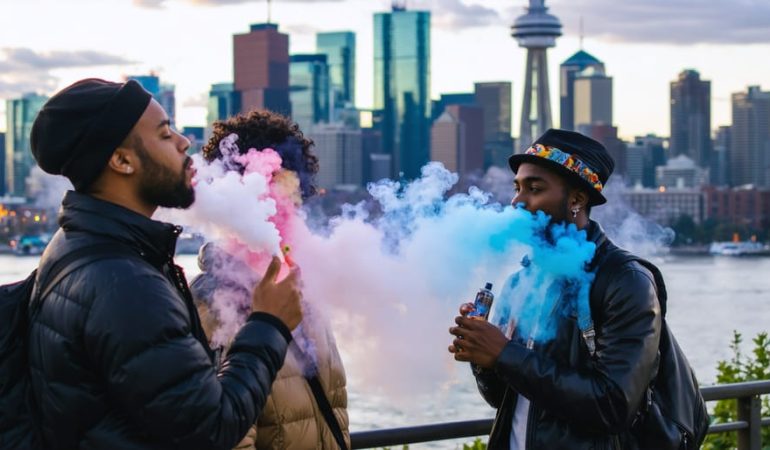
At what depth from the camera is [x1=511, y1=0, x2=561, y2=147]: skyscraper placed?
138 m

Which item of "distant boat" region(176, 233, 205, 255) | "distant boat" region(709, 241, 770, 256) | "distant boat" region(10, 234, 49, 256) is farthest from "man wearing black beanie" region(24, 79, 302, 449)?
"distant boat" region(709, 241, 770, 256)

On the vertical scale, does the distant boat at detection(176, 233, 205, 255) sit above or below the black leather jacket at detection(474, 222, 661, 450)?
above

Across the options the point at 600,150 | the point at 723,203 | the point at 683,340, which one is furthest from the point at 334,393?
the point at 723,203

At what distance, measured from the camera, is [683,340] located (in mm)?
36719

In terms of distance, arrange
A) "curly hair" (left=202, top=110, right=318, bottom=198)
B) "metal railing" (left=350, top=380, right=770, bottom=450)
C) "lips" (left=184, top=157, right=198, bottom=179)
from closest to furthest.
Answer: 1. "lips" (left=184, top=157, right=198, bottom=179)
2. "curly hair" (left=202, top=110, right=318, bottom=198)
3. "metal railing" (left=350, top=380, right=770, bottom=450)

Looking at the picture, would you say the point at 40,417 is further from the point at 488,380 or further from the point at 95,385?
the point at 488,380

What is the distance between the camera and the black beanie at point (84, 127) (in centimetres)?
253

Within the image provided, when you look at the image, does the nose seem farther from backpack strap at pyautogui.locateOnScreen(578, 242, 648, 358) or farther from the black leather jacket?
Answer: backpack strap at pyautogui.locateOnScreen(578, 242, 648, 358)

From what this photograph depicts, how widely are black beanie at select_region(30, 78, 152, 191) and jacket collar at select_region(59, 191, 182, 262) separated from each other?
5cm

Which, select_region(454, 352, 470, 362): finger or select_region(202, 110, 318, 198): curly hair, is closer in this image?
select_region(454, 352, 470, 362): finger

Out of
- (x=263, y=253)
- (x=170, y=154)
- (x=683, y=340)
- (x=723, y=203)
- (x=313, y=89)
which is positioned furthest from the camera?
(x=313, y=89)

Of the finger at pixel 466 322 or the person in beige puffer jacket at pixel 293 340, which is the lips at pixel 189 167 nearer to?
the person in beige puffer jacket at pixel 293 340

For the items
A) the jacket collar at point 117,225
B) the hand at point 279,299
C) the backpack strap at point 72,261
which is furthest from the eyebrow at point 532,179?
the backpack strap at point 72,261

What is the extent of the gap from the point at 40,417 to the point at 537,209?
5.35 feet
